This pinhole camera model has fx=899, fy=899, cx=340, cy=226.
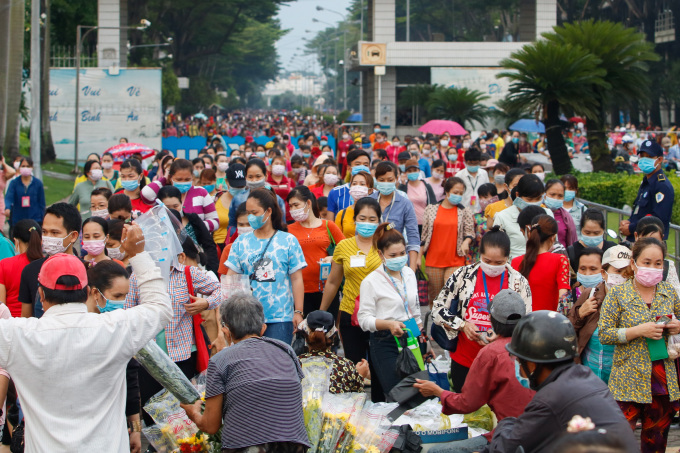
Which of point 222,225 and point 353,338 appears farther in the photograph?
point 222,225

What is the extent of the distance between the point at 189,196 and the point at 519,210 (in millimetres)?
3360

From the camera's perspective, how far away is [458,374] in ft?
20.5

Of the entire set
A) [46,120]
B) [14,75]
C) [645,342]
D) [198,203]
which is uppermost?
[14,75]

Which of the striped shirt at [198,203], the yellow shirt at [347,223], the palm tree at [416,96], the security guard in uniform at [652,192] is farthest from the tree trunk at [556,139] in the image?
the palm tree at [416,96]

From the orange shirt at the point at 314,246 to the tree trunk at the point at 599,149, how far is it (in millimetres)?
12842

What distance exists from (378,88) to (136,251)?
143 feet

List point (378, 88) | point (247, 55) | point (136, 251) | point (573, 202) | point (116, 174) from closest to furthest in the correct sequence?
point (136, 251) → point (573, 202) → point (116, 174) → point (378, 88) → point (247, 55)

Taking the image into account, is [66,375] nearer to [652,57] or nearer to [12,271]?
[12,271]

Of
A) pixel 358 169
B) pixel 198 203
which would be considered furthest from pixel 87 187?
pixel 358 169

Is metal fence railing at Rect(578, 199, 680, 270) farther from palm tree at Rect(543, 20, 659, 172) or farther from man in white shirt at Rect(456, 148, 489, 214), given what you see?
palm tree at Rect(543, 20, 659, 172)

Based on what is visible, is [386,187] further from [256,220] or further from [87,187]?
[87,187]

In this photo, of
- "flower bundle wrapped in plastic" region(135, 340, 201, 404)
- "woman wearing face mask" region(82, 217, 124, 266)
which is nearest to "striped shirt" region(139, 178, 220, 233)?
"woman wearing face mask" region(82, 217, 124, 266)

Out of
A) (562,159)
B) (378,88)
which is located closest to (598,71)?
(562,159)

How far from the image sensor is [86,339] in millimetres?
3963
